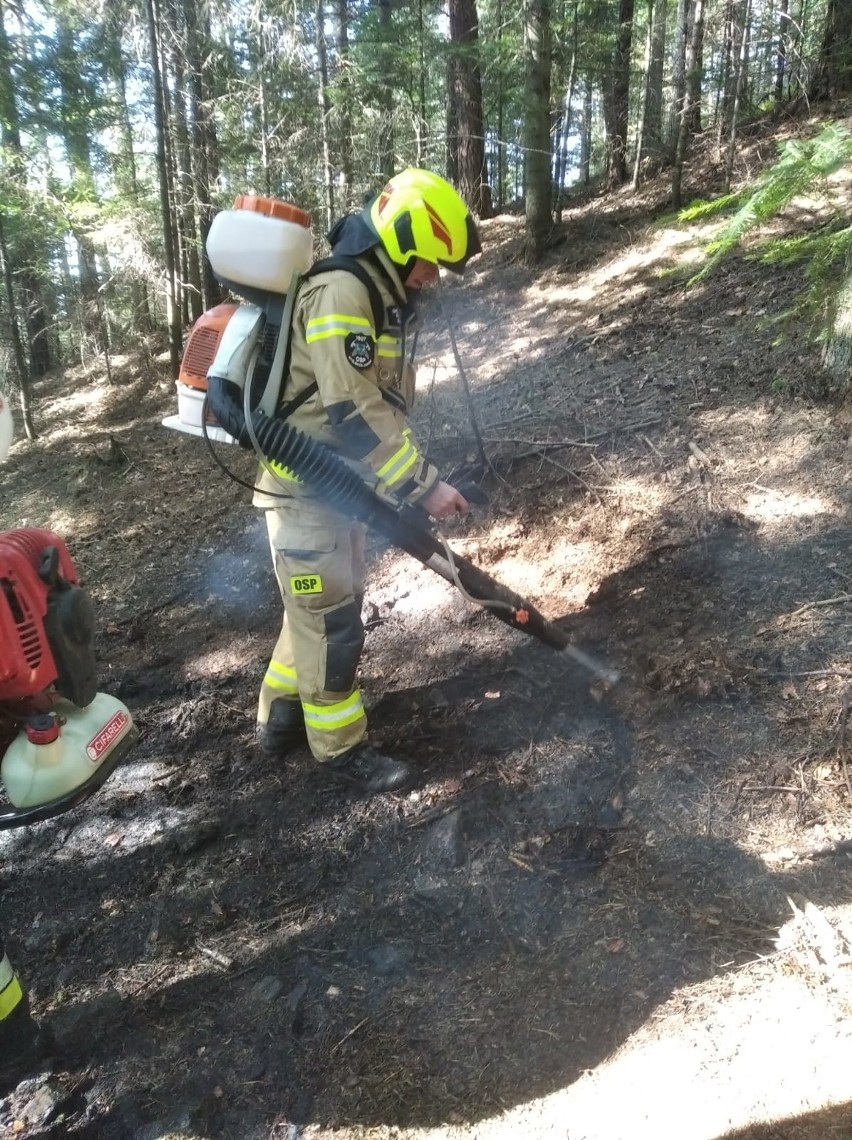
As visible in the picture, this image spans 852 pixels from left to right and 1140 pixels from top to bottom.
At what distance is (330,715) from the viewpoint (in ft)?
11.7

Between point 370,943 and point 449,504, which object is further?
point 449,504

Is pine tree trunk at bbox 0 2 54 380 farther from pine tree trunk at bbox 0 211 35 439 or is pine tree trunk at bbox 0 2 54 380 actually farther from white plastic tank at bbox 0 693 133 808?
white plastic tank at bbox 0 693 133 808

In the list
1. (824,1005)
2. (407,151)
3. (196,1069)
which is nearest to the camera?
(824,1005)

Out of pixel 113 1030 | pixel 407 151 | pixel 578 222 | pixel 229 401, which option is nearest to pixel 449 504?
pixel 229 401

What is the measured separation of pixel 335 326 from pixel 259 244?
1.62 ft

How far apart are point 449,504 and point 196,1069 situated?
235 centimetres

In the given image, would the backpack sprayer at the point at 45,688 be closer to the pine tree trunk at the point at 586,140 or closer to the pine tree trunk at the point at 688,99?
the pine tree trunk at the point at 688,99

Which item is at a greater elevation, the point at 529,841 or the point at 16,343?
the point at 16,343

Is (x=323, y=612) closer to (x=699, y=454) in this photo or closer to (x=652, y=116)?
(x=699, y=454)

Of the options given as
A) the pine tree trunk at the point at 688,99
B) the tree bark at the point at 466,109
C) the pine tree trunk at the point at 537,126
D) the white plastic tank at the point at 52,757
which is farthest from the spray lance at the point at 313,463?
the tree bark at the point at 466,109

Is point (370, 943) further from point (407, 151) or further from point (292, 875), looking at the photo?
point (407, 151)

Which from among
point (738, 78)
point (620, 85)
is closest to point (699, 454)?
point (738, 78)

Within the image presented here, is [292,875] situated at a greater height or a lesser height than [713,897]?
lesser

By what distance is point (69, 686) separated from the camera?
211cm
